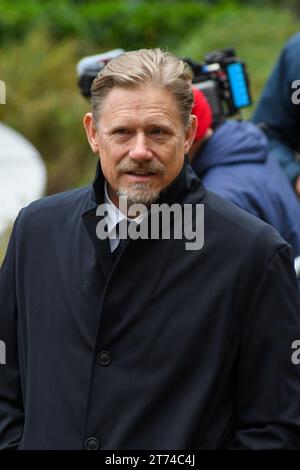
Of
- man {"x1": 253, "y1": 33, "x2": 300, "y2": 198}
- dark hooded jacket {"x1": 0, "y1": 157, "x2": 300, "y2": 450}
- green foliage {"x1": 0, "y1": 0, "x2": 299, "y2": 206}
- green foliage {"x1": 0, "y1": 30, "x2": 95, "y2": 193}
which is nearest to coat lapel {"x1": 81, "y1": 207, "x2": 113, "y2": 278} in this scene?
dark hooded jacket {"x1": 0, "y1": 157, "x2": 300, "y2": 450}

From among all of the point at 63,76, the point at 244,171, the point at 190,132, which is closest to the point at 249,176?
the point at 244,171

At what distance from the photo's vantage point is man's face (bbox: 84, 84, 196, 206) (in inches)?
108

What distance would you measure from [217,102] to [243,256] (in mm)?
1987

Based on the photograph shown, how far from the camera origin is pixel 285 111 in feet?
16.1

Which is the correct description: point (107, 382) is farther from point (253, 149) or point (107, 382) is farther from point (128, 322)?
point (253, 149)

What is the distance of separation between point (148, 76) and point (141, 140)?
6.4 inches

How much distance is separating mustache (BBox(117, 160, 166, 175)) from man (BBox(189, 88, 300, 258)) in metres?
1.39

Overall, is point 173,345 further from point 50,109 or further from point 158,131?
point 50,109

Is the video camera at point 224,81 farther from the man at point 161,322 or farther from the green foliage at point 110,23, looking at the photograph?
the green foliage at point 110,23

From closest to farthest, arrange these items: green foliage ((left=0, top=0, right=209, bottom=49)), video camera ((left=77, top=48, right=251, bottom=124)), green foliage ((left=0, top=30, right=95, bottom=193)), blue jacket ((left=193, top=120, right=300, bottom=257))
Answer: blue jacket ((left=193, top=120, right=300, bottom=257)) < video camera ((left=77, top=48, right=251, bottom=124)) < green foliage ((left=0, top=30, right=95, bottom=193)) < green foliage ((left=0, top=0, right=209, bottom=49))

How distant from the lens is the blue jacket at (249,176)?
4199 mm

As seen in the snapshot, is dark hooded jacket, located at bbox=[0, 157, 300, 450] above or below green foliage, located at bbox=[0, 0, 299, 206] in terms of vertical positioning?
above

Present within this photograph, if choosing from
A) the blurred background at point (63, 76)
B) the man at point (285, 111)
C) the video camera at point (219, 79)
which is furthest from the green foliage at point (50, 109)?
the video camera at point (219, 79)

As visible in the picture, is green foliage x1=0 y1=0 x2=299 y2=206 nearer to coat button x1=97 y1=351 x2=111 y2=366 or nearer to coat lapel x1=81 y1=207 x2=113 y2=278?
coat lapel x1=81 y1=207 x2=113 y2=278
